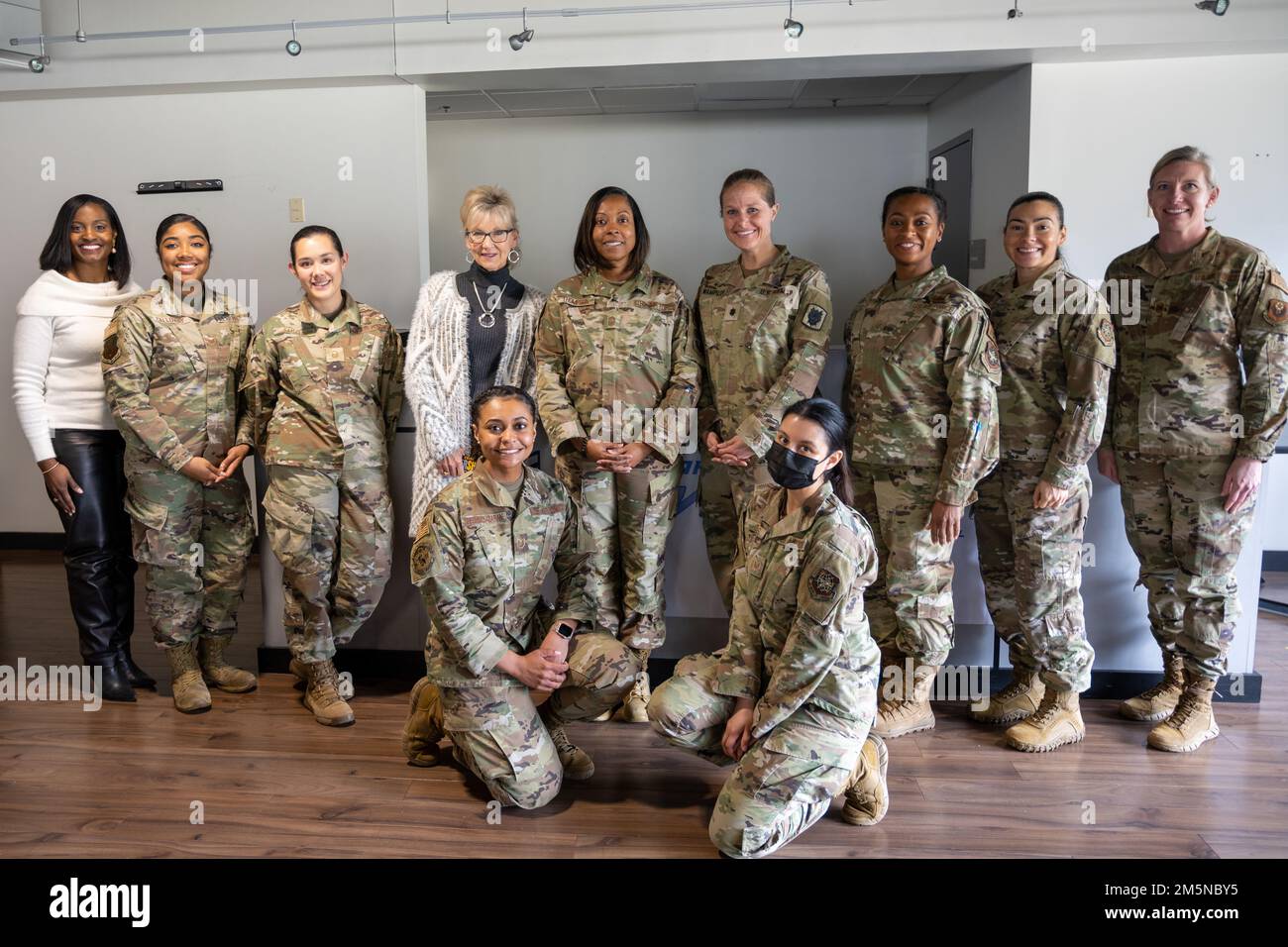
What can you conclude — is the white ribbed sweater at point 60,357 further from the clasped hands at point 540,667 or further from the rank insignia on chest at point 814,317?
the rank insignia on chest at point 814,317

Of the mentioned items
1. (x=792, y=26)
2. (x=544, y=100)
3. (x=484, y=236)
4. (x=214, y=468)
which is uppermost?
(x=544, y=100)

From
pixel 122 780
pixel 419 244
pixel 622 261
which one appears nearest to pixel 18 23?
pixel 419 244

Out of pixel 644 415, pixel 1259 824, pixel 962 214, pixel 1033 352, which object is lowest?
pixel 1259 824

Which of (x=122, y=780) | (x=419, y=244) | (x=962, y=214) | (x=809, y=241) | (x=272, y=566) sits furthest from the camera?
(x=809, y=241)

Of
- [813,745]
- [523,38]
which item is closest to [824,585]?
[813,745]

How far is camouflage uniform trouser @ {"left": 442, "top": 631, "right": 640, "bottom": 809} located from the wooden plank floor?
9cm

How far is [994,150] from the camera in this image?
4.45m

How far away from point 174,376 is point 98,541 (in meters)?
0.66

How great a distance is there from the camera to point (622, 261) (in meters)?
3.19

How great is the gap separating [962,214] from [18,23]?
15.1 feet

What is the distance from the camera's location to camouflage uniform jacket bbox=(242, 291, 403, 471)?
129 inches

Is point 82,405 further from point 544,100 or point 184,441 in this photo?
point 544,100

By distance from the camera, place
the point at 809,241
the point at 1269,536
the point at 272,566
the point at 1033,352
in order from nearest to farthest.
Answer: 1. the point at 1033,352
2. the point at 272,566
3. the point at 1269,536
4. the point at 809,241

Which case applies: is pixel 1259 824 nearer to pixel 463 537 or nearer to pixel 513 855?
pixel 513 855
